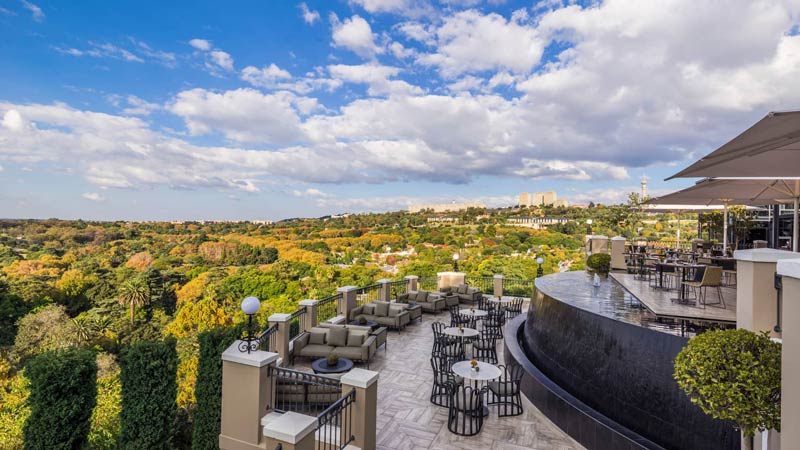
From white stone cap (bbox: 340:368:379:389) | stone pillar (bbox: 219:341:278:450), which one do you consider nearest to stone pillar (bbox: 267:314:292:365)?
stone pillar (bbox: 219:341:278:450)

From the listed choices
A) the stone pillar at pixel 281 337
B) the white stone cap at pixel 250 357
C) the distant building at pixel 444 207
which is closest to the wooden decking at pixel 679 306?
the white stone cap at pixel 250 357

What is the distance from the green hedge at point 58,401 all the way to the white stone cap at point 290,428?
4.64 m

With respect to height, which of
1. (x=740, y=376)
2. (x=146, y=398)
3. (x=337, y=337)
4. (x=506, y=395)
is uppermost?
(x=740, y=376)

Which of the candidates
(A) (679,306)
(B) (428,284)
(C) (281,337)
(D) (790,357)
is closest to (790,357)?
(D) (790,357)

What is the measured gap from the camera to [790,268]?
6.94 feet

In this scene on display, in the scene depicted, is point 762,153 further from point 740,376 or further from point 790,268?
point 740,376

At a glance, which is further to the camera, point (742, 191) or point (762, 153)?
point (742, 191)

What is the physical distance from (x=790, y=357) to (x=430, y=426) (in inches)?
A: 187

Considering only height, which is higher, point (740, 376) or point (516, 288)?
point (740, 376)

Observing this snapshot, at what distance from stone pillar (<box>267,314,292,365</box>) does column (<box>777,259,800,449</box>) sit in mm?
7652

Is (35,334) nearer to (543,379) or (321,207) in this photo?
(321,207)

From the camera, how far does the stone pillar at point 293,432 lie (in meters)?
3.79

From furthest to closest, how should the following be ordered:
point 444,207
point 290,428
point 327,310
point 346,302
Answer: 1. point 444,207
2. point 327,310
3. point 346,302
4. point 290,428

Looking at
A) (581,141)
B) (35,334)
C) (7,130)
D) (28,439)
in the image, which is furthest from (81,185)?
(581,141)
